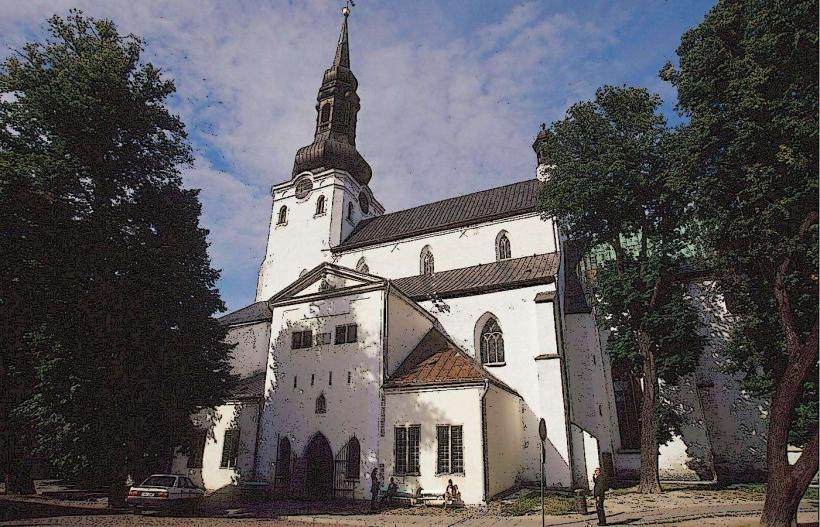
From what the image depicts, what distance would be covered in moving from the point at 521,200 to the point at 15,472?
25.8m

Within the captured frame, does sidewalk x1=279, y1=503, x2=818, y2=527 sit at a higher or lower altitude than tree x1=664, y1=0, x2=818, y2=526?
lower

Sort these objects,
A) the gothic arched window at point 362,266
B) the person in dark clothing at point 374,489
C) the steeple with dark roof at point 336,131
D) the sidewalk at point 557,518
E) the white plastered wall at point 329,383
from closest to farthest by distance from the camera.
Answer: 1. the sidewalk at point 557,518
2. the person in dark clothing at point 374,489
3. the white plastered wall at point 329,383
4. the gothic arched window at point 362,266
5. the steeple with dark roof at point 336,131

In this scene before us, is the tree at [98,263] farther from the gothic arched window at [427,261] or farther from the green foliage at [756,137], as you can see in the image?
the green foliage at [756,137]

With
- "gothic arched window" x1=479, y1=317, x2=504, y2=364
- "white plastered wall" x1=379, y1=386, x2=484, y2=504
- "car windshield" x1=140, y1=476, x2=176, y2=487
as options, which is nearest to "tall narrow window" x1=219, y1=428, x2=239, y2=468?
"car windshield" x1=140, y1=476, x2=176, y2=487

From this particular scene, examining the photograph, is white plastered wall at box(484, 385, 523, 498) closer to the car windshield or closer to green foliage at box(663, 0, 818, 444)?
green foliage at box(663, 0, 818, 444)

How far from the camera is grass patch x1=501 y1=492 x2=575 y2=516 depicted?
47.2 feet

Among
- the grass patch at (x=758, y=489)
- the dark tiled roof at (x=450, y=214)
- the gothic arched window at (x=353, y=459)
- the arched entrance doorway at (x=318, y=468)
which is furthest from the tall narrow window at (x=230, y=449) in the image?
the grass patch at (x=758, y=489)

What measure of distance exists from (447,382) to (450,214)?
13.4m

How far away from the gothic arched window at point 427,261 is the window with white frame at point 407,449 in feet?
36.6

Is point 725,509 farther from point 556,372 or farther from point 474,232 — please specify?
point 474,232

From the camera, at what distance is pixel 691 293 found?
24016 mm

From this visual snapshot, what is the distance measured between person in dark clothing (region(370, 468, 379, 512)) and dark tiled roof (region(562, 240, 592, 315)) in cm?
1181

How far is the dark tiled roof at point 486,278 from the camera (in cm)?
2164

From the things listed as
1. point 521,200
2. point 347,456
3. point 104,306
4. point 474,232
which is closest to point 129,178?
point 104,306
